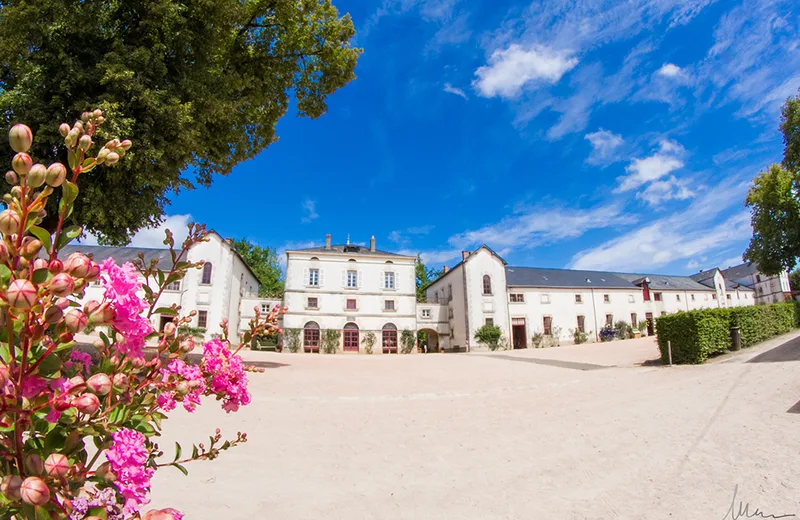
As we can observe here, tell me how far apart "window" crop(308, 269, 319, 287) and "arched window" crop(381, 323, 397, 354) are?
21.8ft

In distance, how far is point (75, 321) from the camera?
886 mm

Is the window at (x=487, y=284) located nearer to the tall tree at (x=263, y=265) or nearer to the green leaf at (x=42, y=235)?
the tall tree at (x=263, y=265)

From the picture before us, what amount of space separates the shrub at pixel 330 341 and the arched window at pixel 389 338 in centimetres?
367

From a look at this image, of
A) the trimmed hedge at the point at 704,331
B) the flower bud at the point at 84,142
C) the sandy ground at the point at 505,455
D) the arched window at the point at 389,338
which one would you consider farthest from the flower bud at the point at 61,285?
the arched window at the point at 389,338

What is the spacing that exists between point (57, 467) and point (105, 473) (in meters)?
0.19

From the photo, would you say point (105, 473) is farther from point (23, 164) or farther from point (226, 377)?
point (23, 164)

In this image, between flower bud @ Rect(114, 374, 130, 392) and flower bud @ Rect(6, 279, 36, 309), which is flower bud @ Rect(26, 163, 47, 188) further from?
flower bud @ Rect(114, 374, 130, 392)

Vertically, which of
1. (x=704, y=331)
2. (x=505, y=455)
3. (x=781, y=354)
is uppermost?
(x=704, y=331)

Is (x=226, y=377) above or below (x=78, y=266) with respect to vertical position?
below

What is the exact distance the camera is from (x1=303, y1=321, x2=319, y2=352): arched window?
100 ft

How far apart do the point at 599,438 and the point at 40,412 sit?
679cm

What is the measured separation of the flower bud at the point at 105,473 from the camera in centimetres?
104

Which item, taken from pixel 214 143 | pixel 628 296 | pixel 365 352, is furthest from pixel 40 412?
pixel 628 296

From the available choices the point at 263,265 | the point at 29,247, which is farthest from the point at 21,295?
the point at 263,265
